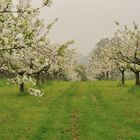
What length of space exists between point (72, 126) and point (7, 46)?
1078cm

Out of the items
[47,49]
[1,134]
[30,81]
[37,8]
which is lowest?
[1,134]

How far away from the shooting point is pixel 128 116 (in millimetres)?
33469

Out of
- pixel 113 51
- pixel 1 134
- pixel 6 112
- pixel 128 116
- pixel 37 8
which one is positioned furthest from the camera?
pixel 113 51

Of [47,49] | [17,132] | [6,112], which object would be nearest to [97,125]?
[17,132]

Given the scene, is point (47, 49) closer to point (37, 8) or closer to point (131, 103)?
point (37, 8)

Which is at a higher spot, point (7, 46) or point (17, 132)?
point (7, 46)

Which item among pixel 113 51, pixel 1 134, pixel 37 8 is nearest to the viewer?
pixel 37 8

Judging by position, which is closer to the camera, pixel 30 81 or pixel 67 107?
pixel 30 81

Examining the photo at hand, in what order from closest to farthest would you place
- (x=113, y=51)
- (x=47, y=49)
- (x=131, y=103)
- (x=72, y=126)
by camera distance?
(x=47, y=49), (x=72, y=126), (x=131, y=103), (x=113, y=51)

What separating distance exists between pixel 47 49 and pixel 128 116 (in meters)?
17.6

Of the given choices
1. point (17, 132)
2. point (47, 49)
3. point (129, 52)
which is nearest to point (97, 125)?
point (17, 132)

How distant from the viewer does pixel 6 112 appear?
36.5m

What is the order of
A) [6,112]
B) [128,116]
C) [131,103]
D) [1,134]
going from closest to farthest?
[1,134], [128,116], [6,112], [131,103]

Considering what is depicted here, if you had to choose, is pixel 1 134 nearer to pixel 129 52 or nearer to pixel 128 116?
pixel 128 116
